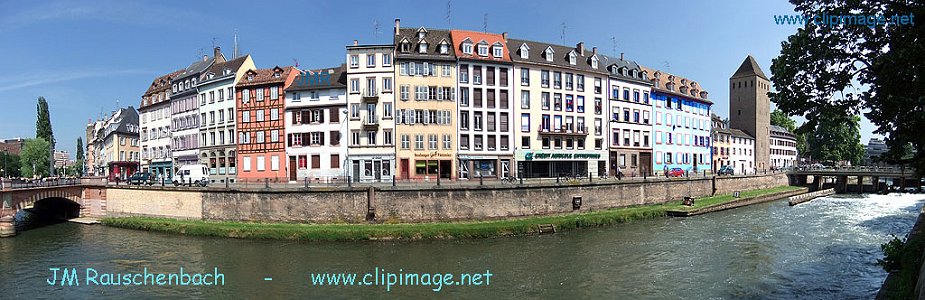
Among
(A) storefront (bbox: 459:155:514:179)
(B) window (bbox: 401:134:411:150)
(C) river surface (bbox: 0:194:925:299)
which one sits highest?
(B) window (bbox: 401:134:411:150)

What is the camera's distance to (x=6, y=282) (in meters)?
22.8

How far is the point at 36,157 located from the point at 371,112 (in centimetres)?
8121

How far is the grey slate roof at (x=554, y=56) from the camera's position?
173ft

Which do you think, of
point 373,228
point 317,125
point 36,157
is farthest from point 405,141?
point 36,157

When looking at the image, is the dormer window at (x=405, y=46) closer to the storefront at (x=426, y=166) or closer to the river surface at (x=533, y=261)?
the storefront at (x=426, y=166)

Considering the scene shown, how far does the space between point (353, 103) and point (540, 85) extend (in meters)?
20.0

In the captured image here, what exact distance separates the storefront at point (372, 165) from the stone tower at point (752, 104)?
68.8m

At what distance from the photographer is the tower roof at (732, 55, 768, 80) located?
84625 millimetres

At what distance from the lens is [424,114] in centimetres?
4794

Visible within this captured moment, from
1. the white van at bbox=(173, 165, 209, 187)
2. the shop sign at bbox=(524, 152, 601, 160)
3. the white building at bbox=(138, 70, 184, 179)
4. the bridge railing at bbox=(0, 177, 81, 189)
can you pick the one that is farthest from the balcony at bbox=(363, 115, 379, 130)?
the white building at bbox=(138, 70, 184, 179)

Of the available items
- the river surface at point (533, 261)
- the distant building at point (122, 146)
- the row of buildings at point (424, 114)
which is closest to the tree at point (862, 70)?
the river surface at point (533, 261)

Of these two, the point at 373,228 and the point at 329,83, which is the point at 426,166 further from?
the point at 373,228

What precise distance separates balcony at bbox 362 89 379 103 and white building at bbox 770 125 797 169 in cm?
8617

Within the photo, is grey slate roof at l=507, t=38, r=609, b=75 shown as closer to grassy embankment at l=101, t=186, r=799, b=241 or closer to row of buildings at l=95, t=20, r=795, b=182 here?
row of buildings at l=95, t=20, r=795, b=182
